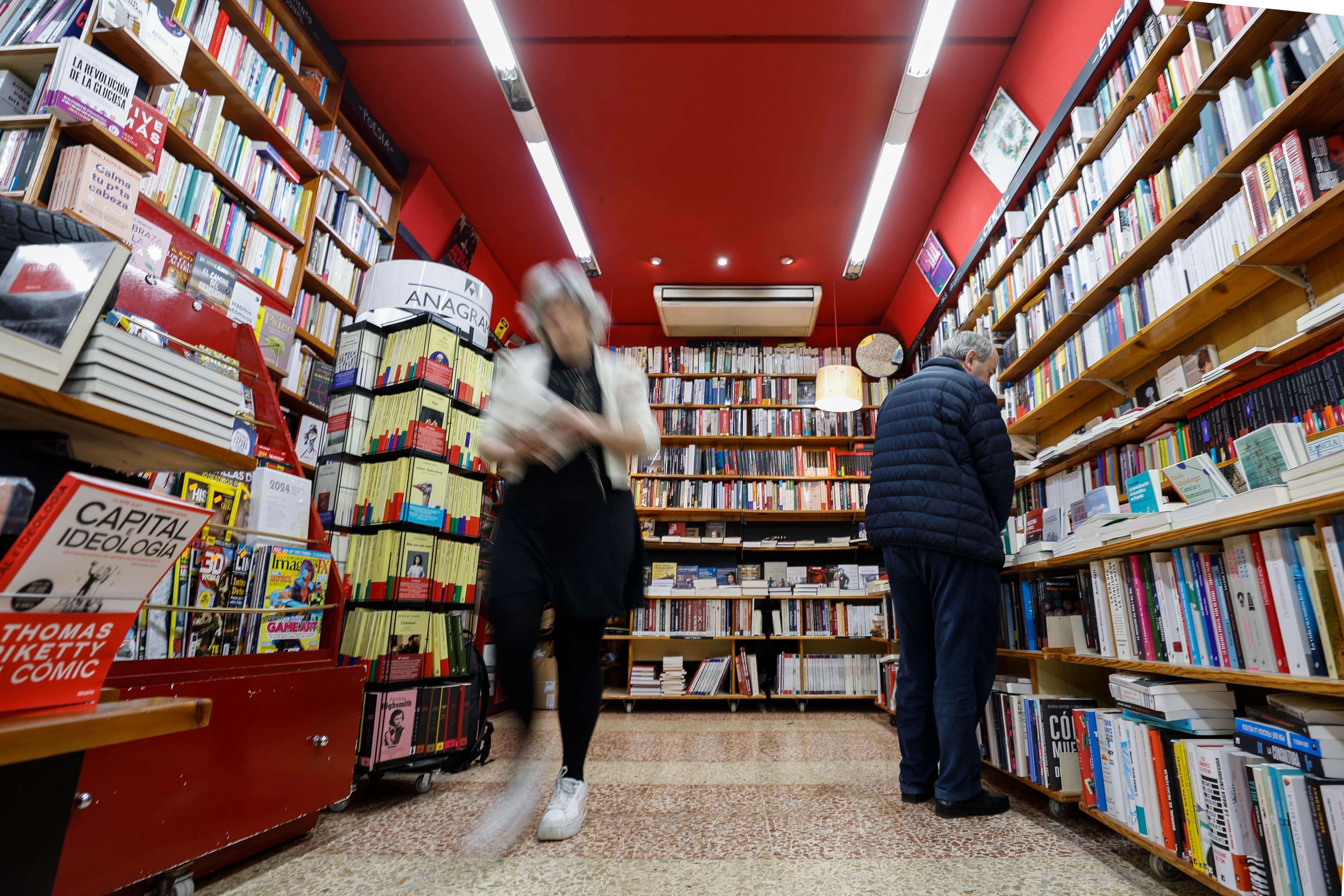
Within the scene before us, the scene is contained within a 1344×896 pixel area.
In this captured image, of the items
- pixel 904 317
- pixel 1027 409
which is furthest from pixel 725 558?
pixel 1027 409

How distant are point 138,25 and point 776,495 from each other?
4.23m

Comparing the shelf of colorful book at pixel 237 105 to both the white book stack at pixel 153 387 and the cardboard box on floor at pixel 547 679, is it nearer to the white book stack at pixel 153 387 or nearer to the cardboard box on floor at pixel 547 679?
the white book stack at pixel 153 387

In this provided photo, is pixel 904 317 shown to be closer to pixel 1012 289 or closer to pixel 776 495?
pixel 776 495

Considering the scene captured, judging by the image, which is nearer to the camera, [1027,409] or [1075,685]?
[1075,685]

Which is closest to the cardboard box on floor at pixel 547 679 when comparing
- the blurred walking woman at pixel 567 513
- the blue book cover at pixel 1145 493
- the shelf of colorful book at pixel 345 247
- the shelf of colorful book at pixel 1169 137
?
the shelf of colorful book at pixel 345 247

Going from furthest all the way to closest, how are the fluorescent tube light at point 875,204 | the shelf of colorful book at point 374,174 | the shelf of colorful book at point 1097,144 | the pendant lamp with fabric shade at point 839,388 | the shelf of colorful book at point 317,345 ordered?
1. the pendant lamp with fabric shade at point 839,388
2. the fluorescent tube light at point 875,204
3. the shelf of colorful book at point 374,174
4. the shelf of colorful book at point 317,345
5. the shelf of colorful book at point 1097,144

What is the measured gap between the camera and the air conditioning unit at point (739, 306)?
4.96 metres

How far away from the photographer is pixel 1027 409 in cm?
289

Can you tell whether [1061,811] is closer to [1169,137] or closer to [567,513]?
[567,513]

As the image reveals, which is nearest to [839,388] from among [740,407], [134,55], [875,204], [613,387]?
[740,407]

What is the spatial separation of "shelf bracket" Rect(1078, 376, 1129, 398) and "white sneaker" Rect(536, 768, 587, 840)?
7.12 ft

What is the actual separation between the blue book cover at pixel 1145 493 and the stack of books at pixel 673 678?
3329mm

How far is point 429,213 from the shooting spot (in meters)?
3.93

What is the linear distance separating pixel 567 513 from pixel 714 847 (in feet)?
2.74
